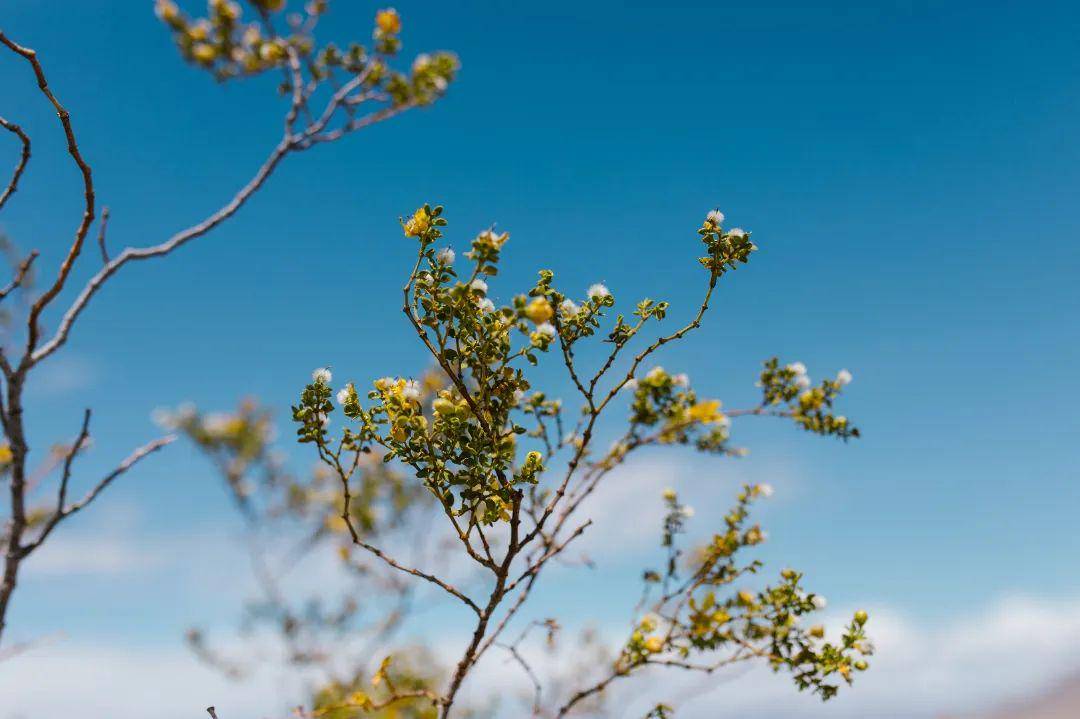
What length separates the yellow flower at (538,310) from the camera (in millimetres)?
2590

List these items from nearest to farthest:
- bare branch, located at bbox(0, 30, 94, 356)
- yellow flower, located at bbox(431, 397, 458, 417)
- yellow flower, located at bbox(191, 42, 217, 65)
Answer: bare branch, located at bbox(0, 30, 94, 356), yellow flower, located at bbox(191, 42, 217, 65), yellow flower, located at bbox(431, 397, 458, 417)

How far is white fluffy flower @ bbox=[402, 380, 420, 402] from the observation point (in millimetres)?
2871

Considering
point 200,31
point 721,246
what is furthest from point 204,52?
point 721,246

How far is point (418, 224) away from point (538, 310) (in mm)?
671

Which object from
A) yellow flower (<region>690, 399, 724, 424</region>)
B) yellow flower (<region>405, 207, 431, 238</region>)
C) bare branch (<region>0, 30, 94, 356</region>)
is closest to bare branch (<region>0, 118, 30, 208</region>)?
bare branch (<region>0, 30, 94, 356</region>)

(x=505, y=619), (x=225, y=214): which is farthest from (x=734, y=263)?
(x=225, y=214)

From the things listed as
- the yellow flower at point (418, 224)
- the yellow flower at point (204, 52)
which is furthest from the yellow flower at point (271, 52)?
the yellow flower at point (418, 224)

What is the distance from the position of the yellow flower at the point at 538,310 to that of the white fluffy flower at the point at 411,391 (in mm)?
625

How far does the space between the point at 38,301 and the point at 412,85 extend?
4.66ft

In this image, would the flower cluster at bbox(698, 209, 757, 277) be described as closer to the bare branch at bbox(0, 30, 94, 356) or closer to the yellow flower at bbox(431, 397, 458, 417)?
the yellow flower at bbox(431, 397, 458, 417)

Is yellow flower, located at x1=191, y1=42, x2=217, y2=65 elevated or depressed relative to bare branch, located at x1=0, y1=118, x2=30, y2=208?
elevated

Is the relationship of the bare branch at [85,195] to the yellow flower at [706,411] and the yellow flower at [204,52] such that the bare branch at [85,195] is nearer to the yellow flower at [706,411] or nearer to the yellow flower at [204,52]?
the yellow flower at [204,52]

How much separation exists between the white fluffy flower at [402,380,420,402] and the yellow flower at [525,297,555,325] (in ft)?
2.05

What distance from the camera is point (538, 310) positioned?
8.50ft
